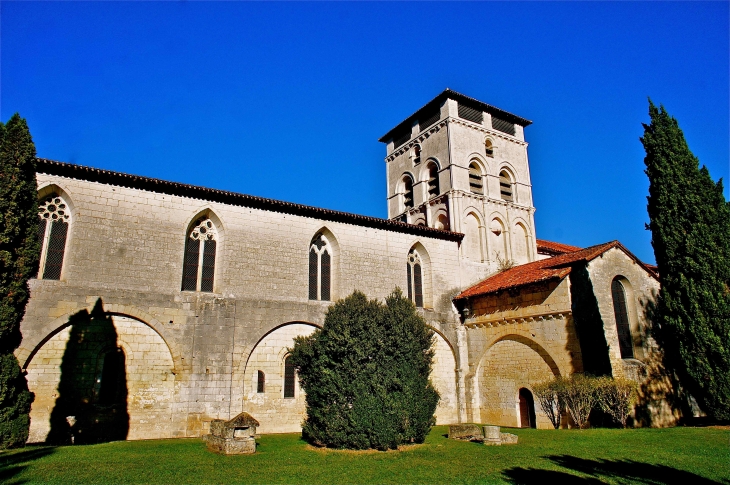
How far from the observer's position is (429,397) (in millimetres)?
14203

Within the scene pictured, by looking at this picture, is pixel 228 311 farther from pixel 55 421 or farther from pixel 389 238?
pixel 389 238

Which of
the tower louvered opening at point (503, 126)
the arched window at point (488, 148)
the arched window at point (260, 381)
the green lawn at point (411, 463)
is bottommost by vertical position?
the green lawn at point (411, 463)

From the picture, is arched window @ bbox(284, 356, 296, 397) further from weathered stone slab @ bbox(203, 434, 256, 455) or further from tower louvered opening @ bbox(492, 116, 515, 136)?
tower louvered opening @ bbox(492, 116, 515, 136)

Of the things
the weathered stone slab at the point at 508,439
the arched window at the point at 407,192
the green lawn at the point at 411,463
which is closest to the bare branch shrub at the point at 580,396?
the green lawn at the point at 411,463

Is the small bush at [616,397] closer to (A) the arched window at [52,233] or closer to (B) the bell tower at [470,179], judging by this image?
(B) the bell tower at [470,179]

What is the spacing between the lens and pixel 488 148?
95.5 feet

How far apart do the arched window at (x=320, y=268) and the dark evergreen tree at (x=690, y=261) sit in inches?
494

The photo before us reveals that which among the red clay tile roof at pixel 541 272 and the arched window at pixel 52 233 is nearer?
the arched window at pixel 52 233

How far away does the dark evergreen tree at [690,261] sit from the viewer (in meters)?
16.1

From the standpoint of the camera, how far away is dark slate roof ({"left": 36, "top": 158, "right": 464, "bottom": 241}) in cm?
1617

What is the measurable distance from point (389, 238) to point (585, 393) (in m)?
10.1

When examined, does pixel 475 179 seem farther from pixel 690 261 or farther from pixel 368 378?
pixel 368 378

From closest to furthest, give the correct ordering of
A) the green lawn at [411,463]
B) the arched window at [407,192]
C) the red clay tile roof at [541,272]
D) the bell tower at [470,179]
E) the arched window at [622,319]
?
the green lawn at [411,463] → the red clay tile roof at [541,272] → the arched window at [622,319] → the bell tower at [470,179] → the arched window at [407,192]

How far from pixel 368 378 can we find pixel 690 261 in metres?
12.0
